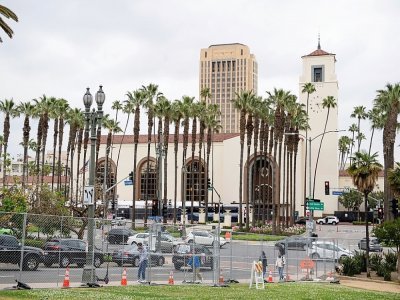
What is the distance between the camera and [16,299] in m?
16.1

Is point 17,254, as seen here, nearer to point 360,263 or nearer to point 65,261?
point 65,261

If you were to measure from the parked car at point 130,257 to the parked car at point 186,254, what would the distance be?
2.19 ft

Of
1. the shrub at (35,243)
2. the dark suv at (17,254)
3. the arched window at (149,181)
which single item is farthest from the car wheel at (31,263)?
the arched window at (149,181)

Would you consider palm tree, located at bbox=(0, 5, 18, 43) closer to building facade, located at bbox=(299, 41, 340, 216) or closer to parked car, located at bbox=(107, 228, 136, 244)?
parked car, located at bbox=(107, 228, 136, 244)

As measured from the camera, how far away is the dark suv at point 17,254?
827 inches

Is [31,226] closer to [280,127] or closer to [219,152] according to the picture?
[280,127]

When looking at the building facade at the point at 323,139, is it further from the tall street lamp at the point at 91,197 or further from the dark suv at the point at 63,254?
the tall street lamp at the point at 91,197

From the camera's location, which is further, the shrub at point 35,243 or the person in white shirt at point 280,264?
the person in white shirt at point 280,264

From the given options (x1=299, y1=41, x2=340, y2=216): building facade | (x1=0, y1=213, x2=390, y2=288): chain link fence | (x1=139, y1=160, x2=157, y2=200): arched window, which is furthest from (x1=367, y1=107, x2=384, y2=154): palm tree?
(x1=0, y1=213, x2=390, y2=288): chain link fence

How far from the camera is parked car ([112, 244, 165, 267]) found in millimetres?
26188

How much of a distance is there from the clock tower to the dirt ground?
219ft

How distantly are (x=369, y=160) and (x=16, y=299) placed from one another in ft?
87.9

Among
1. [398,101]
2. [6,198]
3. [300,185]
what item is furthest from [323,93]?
[6,198]

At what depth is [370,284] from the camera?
31.6m
